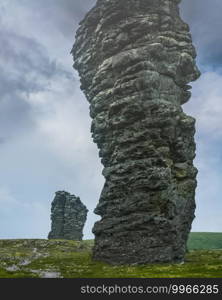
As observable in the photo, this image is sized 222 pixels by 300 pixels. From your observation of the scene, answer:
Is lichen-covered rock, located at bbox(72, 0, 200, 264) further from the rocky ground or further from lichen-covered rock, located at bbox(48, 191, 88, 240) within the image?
lichen-covered rock, located at bbox(48, 191, 88, 240)

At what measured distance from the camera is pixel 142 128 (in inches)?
3720


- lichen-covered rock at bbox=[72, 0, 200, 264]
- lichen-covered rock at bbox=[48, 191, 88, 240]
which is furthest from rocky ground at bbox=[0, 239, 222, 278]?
lichen-covered rock at bbox=[48, 191, 88, 240]

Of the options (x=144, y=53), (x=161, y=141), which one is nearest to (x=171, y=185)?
(x=161, y=141)

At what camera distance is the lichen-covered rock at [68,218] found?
180962 mm

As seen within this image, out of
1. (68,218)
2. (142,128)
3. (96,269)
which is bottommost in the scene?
(96,269)

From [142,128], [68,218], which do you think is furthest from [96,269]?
[68,218]

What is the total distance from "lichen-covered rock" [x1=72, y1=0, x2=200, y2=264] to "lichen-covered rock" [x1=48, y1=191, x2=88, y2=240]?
75.4m

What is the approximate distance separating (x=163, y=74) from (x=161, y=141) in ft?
67.3

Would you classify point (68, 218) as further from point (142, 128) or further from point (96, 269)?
point (96, 269)

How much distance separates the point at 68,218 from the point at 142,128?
328 feet

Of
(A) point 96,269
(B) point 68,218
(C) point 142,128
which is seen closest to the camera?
(A) point 96,269

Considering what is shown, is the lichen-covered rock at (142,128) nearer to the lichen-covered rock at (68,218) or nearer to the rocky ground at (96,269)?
the rocky ground at (96,269)

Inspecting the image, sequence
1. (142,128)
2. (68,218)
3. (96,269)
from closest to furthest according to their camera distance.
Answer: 1. (96,269)
2. (142,128)
3. (68,218)

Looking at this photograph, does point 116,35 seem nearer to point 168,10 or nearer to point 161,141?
point 168,10
